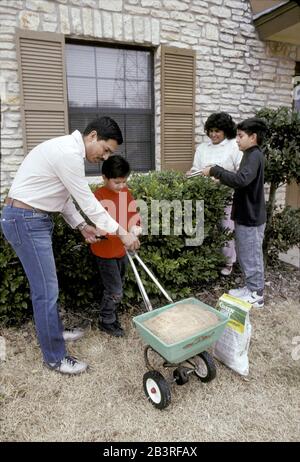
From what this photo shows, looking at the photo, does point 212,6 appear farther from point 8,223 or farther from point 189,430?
point 189,430

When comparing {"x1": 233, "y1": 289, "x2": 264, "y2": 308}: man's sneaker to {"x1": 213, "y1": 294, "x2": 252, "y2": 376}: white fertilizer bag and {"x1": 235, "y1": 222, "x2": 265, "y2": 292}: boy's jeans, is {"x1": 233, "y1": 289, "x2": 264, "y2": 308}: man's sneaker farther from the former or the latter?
{"x1": 213, "y1": 294, "x2": 252, "y2": 376}: white fertilizer bag

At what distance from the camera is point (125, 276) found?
323 centimetres

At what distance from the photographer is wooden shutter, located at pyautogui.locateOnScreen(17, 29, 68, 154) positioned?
14.3ft

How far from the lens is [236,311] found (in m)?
2.49

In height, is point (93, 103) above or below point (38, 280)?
above

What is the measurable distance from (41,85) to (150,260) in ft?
9.32

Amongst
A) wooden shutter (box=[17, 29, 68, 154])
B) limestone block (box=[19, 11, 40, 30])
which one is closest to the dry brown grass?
wooden shutter (box=[17, 29, 68, 154])

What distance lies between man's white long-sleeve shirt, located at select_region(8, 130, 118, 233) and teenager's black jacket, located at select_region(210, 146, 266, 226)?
4.45ft

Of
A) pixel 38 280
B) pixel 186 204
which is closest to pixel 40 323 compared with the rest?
pixel 38 280

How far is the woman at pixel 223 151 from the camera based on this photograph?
12.8 feet

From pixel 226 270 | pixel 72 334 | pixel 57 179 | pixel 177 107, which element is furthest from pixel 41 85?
pixel 226 270

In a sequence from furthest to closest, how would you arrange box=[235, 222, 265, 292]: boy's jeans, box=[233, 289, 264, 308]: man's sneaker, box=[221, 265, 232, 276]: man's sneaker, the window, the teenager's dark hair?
1. the window
2. box=[221, 265, 232, 276]: man's sneaker
3. the teenager's dark hair
4. box=[233, 289, 264, 308]: man's sneaker
5. box=[235, 222, 265, 292]: boy's jeans

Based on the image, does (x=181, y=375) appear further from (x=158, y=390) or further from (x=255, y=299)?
(x=255, y=299)
